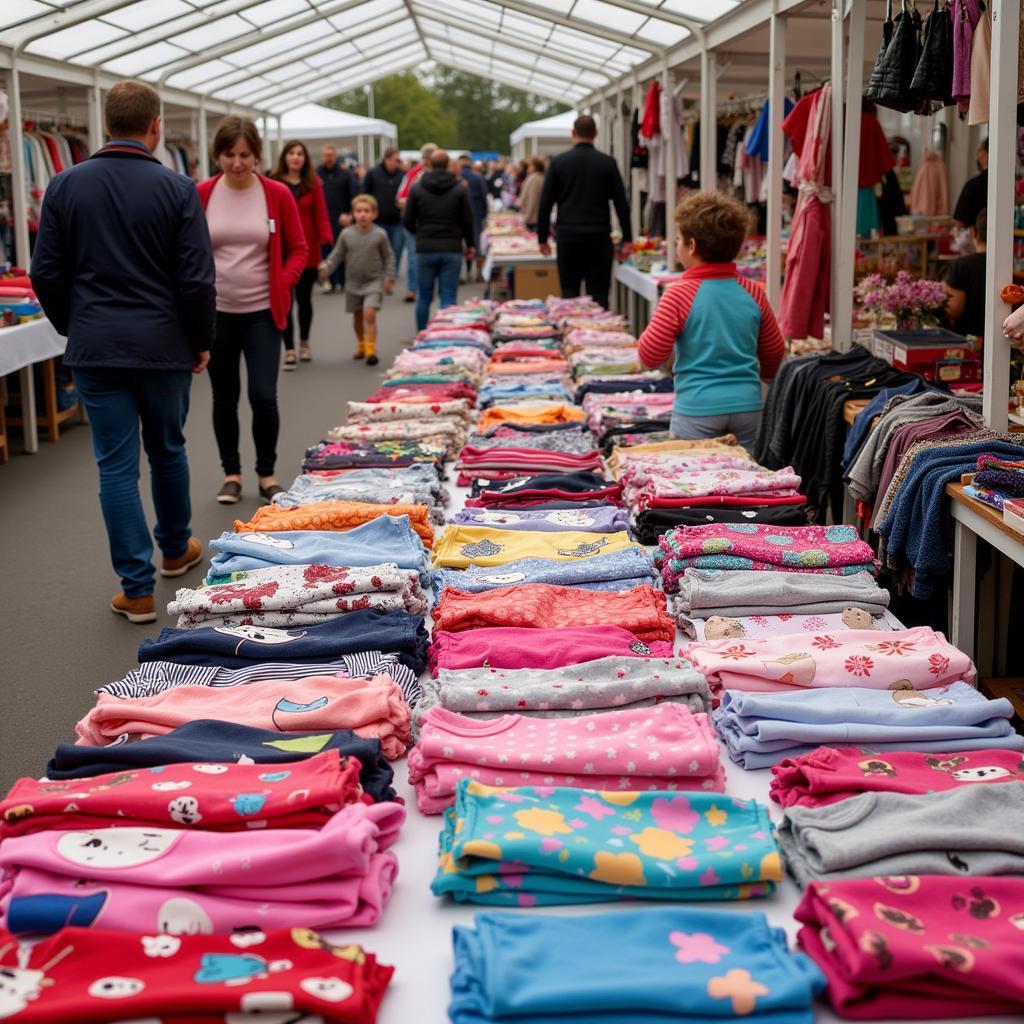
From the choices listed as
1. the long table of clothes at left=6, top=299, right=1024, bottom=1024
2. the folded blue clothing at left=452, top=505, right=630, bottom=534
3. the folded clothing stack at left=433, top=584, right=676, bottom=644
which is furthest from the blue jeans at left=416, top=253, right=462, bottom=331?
the folded clothing stack at left=433, top=584, right=676, bottom=644

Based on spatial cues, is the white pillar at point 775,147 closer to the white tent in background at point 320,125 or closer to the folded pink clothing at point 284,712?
Answer: the folded pink clothing at point 284,712

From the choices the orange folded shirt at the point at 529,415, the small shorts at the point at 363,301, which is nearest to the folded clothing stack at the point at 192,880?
the orange folded shirt at the point at 529,415

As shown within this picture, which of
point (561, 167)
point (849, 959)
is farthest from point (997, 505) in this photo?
point (561, 167)

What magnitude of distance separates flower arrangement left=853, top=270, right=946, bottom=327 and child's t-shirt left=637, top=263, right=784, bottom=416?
925 mm

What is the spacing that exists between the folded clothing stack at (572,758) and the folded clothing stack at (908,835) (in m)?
0.17

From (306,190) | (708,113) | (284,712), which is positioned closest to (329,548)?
(284,712)

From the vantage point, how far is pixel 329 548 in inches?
114

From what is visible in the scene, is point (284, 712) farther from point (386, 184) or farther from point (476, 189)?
point (476, 189)

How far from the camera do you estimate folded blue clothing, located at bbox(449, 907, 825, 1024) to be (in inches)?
52.6

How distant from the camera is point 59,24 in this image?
879 cm

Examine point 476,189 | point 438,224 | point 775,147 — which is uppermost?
Answer: point 476,189

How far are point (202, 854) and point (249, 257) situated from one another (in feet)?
13.8

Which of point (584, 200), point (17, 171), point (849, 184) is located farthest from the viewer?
point (17, 171)

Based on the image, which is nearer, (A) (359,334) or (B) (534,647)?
(B) (534,647)
